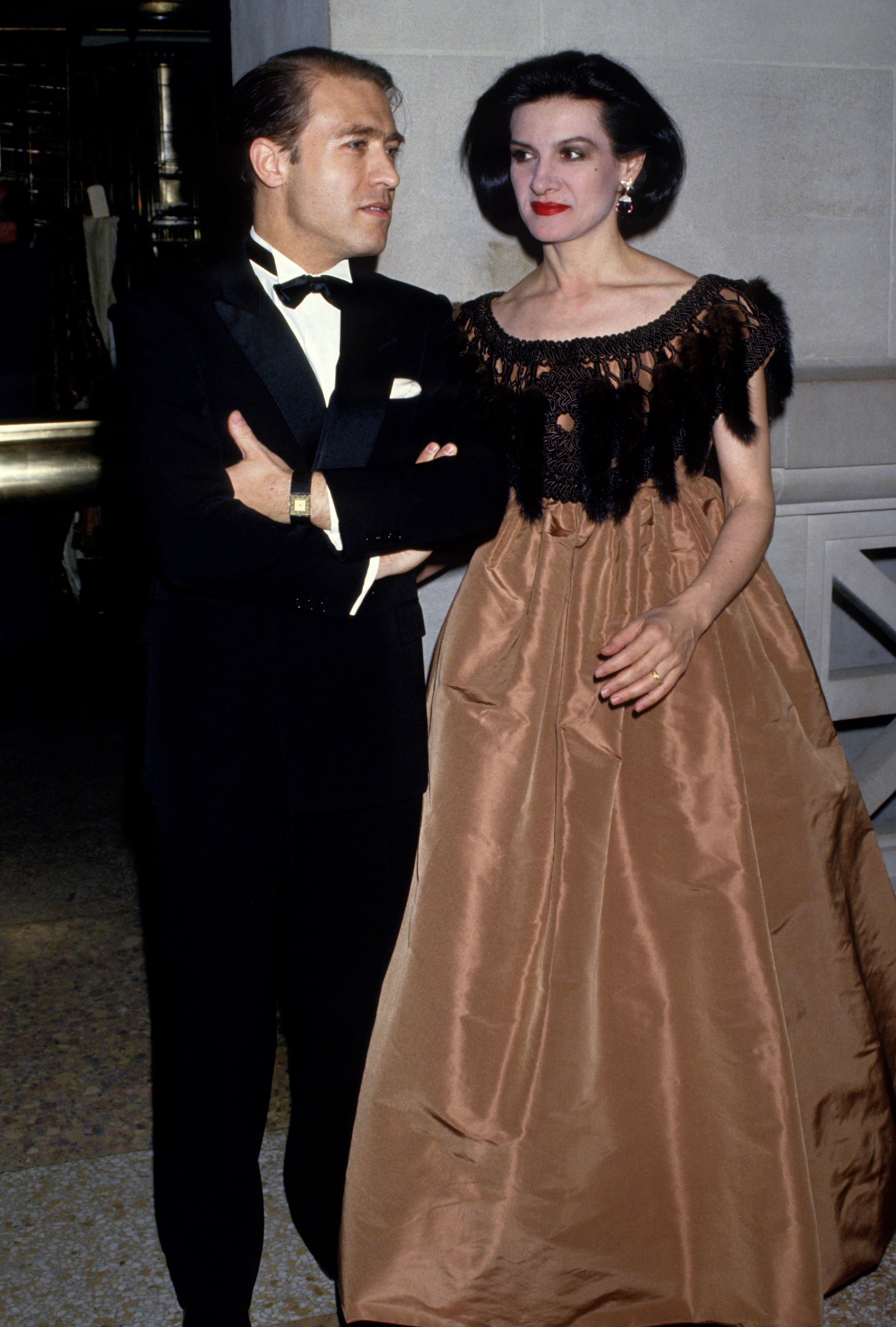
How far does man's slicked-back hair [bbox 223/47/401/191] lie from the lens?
1546 mm

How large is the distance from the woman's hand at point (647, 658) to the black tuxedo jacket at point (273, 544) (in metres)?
0.25

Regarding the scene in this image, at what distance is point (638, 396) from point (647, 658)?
0.42 meters

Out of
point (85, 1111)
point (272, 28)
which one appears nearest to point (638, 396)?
point (272, 28)

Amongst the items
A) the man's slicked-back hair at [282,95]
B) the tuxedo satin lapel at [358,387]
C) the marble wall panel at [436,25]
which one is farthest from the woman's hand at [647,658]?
the marble wall panel at [436,25]

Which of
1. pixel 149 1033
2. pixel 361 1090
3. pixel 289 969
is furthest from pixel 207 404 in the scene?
pixel 149 1033

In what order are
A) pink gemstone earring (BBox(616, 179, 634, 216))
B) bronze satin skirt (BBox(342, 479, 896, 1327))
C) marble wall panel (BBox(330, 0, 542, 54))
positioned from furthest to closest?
marble wall panel (BBox(330, 0, 542, 54))
pink gemstone earring (BBox(616, 179, 634, 216))
bronze satin skirt (BBox(342, 479, 896, 1327))

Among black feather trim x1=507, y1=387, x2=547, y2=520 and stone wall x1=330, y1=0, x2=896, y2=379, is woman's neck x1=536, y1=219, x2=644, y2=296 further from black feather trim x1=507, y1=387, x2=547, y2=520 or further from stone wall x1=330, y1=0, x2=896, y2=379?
stone wall x1=330, y1=0, x2=896, y2=379

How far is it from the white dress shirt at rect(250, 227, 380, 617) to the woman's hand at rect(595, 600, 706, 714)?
35 cm

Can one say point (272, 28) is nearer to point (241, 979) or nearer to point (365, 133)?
point (365, 133)

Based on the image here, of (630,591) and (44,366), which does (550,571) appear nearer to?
(630,591)

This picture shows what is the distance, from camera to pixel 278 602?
5.06 ft

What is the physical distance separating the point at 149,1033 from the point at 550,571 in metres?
1.43

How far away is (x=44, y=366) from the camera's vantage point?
18.5ft

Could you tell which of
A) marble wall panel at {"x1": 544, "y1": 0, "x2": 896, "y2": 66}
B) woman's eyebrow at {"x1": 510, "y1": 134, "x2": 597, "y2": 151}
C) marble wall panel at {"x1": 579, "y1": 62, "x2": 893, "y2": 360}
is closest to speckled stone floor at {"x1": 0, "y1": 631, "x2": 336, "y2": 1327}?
woman's eyebrow at {"x1": 510, "y1": 134, "x2": 597, "y2": 151}
